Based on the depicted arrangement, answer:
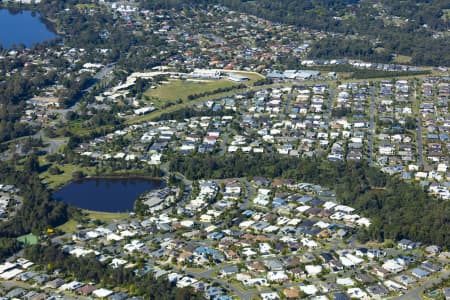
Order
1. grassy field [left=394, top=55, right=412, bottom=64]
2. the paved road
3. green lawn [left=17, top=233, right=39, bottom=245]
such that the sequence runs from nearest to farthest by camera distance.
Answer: green lawn [left=17, top=233, right=39, bottom=245] < the paved road < grassy field [left=394, top=55, right=412, bottom=64]

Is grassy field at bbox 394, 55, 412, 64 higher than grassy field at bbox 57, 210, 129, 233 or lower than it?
higher

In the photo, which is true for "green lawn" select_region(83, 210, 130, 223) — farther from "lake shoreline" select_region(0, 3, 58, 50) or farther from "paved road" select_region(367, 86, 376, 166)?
"lake shoreline" select_region(0, 3, 58, 50)

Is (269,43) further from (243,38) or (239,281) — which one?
(239,281)

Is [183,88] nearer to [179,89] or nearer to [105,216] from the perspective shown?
[179,89]

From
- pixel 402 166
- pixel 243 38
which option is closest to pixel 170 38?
pixel 243 38

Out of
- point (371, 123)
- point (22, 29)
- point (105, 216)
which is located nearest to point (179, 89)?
point (371, 123)

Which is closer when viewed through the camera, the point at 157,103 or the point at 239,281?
the point at 239,281

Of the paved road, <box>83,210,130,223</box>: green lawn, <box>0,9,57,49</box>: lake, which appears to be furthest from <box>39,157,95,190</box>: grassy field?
<box>0,9,57,49</box>: lake
